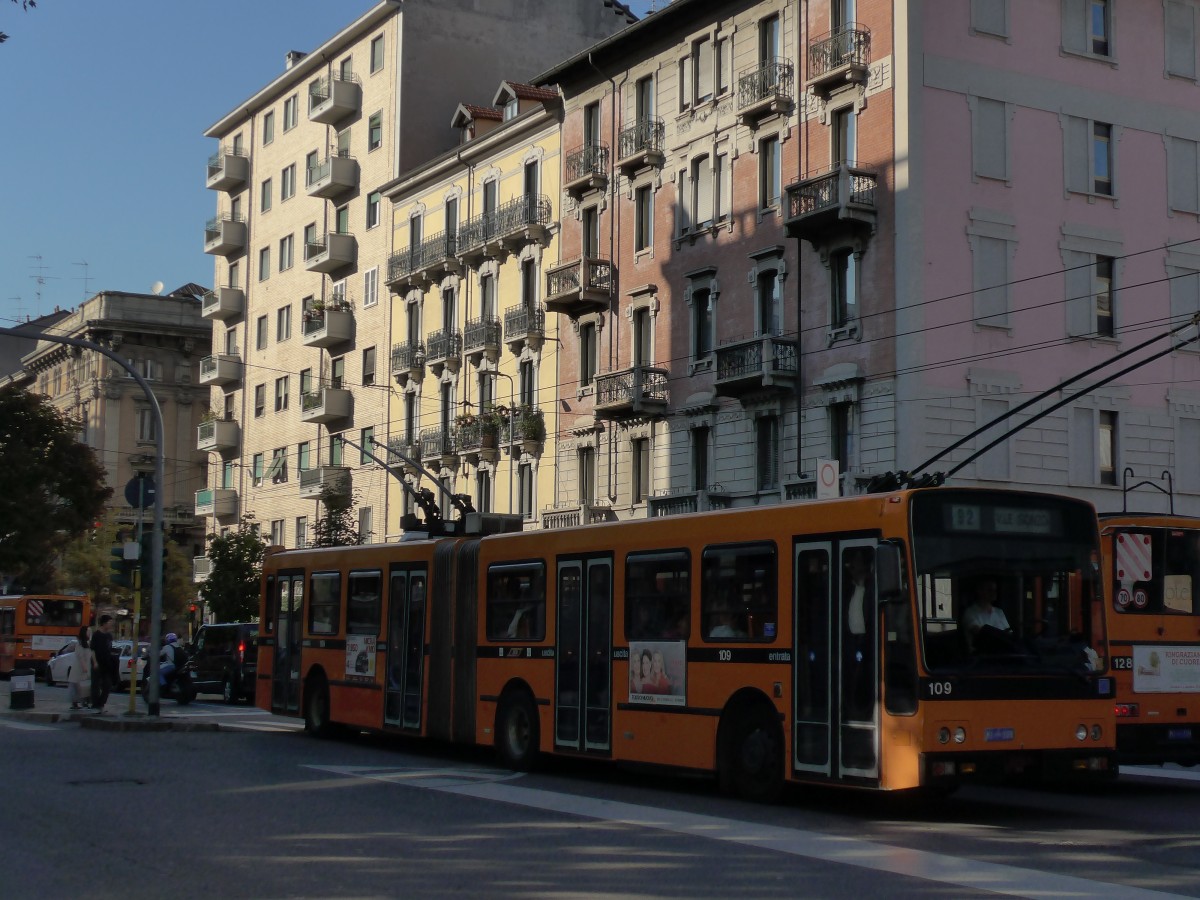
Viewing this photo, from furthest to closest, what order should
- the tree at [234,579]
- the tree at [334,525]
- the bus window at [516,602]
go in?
1. the tree at [234,579]
2. the tree at [334,525]
3. the bus window at [516,602]

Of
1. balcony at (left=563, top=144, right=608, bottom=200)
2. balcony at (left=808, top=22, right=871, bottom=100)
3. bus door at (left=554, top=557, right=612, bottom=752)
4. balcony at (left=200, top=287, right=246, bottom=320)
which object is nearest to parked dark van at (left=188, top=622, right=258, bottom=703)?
balcony at (left=563, top=144, right=608, bottom=200)

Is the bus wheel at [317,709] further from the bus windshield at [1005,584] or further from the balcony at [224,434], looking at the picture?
the balcony at [224,434]

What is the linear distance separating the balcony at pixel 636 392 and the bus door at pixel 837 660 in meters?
27.8

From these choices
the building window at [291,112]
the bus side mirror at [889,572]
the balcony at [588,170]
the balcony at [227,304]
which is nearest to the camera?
the bus side mirror at [889,572]

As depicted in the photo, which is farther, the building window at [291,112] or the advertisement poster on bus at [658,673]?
the building window at [291,112]

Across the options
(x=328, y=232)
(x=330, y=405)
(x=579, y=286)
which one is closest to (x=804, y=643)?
(x=579, y=286)

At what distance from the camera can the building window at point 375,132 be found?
60062 mm

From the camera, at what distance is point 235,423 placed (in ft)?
234

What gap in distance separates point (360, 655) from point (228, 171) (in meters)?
51.8

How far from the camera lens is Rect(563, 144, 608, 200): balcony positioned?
45.9 meters

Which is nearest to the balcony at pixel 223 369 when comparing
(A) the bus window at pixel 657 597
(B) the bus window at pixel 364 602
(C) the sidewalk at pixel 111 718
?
(C) the sidewalk at pixel 111 718

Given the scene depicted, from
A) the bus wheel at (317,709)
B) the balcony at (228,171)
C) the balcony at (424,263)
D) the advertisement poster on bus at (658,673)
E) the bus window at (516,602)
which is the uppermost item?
the balcony at (228,171)

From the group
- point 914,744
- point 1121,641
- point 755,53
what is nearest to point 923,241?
point 755,53

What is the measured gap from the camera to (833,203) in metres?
36.2
